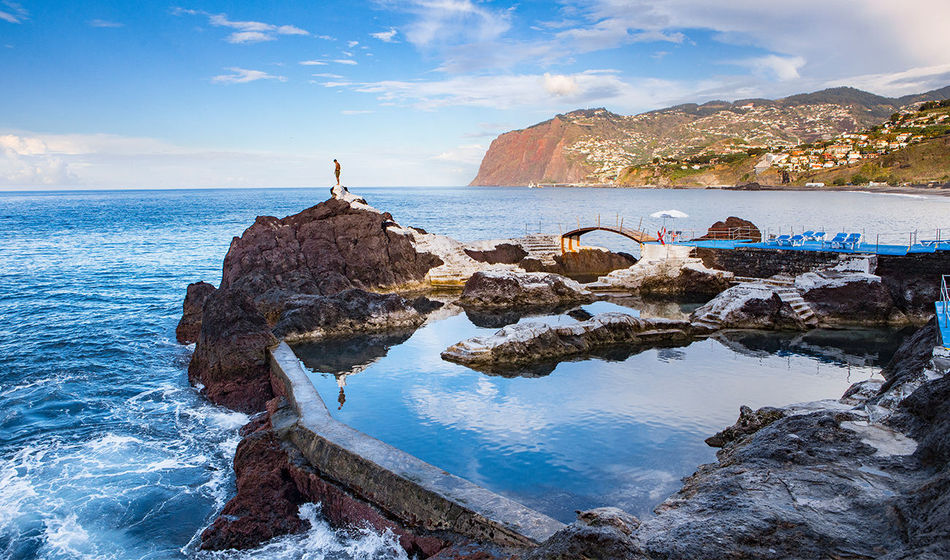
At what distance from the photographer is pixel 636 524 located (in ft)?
19.1

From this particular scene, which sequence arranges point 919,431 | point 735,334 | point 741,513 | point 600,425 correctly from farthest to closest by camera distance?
point 735,334 → point 600,425 → point 919,431 → point 741,513

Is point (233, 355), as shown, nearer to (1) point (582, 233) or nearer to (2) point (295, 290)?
(2) point (295, 290)

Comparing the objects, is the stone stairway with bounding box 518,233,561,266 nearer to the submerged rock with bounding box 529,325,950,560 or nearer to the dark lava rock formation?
the dark lava rock formation

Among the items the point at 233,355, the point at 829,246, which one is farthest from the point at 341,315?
Answer: the point at 829,246

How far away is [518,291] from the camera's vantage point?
26.5 m

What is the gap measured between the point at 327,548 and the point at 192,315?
1596 centimetres

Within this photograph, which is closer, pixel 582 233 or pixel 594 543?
pixel 594 543

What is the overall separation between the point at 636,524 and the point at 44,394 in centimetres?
1680

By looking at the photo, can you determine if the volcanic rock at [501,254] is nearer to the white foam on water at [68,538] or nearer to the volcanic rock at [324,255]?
the volcanic rock at [324,255]

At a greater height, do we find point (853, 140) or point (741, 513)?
point (853, 140)

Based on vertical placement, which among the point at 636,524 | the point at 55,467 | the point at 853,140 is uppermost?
the point at 853,140

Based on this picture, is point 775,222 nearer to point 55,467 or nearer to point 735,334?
point 735,334

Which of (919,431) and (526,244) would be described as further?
(526,244)

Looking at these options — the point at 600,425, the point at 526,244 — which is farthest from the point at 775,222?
the point at 600,425
